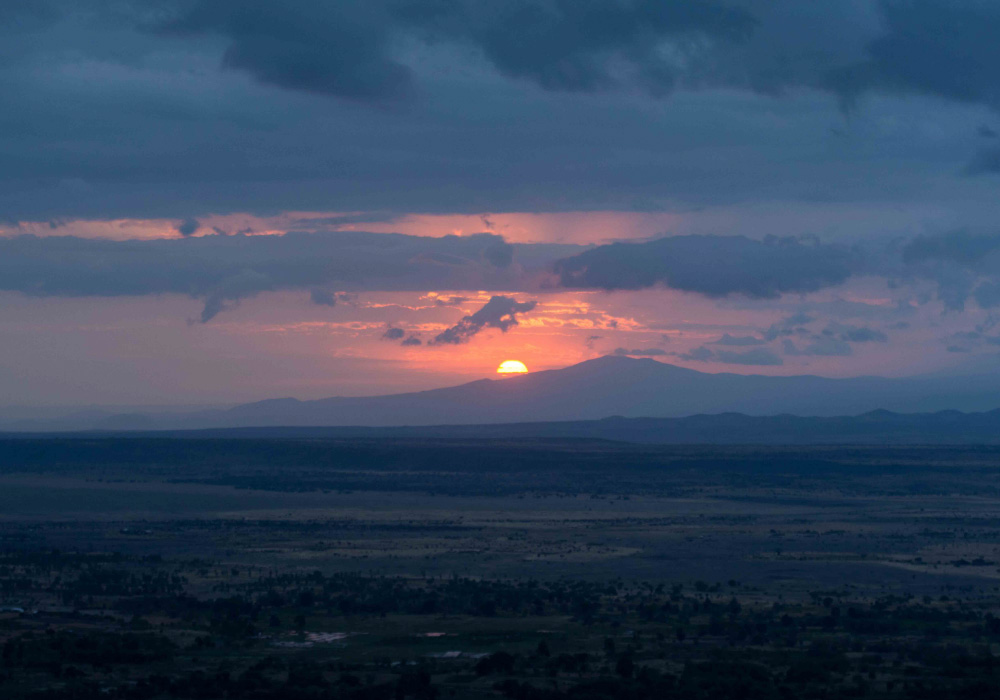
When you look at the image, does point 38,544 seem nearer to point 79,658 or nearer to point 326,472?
point 79,658

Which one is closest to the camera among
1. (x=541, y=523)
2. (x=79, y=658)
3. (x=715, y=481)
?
(x=79, y=658)

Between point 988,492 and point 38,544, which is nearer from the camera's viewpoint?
point 38,544

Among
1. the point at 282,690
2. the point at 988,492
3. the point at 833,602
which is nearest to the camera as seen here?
the point at 282,690

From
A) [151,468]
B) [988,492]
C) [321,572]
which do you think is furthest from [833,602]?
[151,468]

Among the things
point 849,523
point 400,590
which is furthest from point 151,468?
point 400,590

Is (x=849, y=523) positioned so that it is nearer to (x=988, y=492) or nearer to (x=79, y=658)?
(x=988, y=492)

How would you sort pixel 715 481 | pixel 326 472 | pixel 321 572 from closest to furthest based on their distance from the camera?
pixel 321 572 < pixel 715 481 < pixel 326 472
